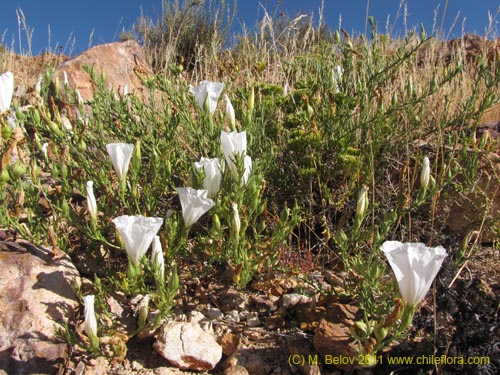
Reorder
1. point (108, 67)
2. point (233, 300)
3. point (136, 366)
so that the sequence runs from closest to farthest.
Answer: point (136, 366) → point (233, 300) → point (108, 67)

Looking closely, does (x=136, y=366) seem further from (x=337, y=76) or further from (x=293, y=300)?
(x=337, y=76)

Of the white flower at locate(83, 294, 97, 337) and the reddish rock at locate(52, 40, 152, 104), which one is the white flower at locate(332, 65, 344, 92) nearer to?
the white flower at locate(83, 294, 97, 337)

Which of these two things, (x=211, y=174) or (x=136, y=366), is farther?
(x=211, y=174)

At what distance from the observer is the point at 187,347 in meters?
1.82

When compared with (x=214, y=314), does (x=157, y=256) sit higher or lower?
higher

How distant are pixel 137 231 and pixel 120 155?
0.44m

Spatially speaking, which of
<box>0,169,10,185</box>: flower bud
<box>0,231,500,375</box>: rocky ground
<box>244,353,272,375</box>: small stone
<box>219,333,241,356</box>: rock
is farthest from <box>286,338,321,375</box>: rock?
<box>0,169,10,185</box>: flower bud

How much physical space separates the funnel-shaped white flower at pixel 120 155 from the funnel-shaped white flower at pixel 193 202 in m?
0.31

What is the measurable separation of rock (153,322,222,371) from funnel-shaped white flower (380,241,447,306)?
86 cm

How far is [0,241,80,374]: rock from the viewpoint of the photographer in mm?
1683

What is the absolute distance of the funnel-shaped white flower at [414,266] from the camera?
144cm

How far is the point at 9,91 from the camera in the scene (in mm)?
2395

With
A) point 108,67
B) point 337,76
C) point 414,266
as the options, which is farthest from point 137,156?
point 108,67

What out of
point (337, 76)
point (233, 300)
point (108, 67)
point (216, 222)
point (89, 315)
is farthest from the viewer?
point (108, 67)
